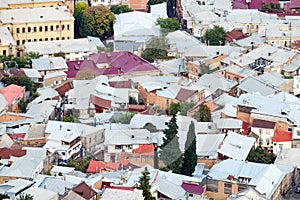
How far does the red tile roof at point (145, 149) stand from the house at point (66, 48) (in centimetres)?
348

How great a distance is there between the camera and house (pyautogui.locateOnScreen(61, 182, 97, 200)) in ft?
24.3

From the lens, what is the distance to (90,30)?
12.9 metres

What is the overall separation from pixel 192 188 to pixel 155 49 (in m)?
4.29

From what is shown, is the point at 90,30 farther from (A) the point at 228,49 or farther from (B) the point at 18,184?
(B) the point at 18,184

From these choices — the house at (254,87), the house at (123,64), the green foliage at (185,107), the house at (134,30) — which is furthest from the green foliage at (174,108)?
the house at (134,30)

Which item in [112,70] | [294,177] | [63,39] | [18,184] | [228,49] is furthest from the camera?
[63,39]

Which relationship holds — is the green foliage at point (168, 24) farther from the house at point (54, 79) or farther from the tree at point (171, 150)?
the tree at point (171, 150)

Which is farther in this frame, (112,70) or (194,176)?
(112,70)

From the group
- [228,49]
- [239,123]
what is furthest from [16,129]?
[228,49]

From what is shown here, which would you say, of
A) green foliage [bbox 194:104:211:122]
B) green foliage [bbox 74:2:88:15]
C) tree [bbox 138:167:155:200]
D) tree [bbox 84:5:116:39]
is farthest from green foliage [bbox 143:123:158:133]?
green foliage [bbox 74:2:88:15]

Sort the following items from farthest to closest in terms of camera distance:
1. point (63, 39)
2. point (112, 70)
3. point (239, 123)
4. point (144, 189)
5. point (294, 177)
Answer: point (63, 39) < point (112, 70) < point (239, 123) < point (294, 177) < point (144, 189)

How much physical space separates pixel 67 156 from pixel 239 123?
1.77 m

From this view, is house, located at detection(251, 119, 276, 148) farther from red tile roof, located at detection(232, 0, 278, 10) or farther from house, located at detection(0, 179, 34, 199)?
red tile roof, located at detection(232, 0, 278, 10)

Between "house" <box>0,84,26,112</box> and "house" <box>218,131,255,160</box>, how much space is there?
96.1 inches
